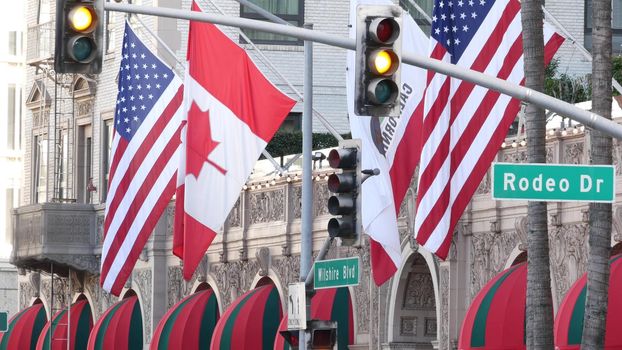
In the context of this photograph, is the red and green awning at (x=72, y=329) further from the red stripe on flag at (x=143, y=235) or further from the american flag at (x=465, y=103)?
the american flag at (x=465, y=103)

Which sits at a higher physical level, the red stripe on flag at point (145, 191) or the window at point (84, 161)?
the window at point (84, 161)

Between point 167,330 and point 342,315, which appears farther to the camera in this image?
point 167,330

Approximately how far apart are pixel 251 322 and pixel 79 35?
22171mm

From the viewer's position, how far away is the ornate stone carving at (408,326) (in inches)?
1366

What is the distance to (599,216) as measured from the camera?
72.7 ft

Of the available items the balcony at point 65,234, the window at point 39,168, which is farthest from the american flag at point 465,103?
the window at point 39,168

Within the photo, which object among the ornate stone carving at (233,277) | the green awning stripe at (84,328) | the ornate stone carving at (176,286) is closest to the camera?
the ornate stone carving at (233,277)

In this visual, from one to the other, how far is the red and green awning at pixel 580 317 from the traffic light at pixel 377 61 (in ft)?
37.4

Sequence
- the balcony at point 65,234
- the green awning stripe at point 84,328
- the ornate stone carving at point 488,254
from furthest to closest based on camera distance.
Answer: the green awning stripe at point 84,328, the balcony at point 65,234, the ornate stone carving at point 488,254

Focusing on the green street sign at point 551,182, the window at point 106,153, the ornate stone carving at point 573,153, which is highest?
the window at point 106,153

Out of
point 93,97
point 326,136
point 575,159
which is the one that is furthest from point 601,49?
point 93,97

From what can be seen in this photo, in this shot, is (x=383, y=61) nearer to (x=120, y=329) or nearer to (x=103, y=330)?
(x=120, y=329)

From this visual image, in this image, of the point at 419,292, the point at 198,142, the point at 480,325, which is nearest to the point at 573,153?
the point at 480,325

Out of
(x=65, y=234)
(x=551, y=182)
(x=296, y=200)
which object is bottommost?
(x=551, y=182)
